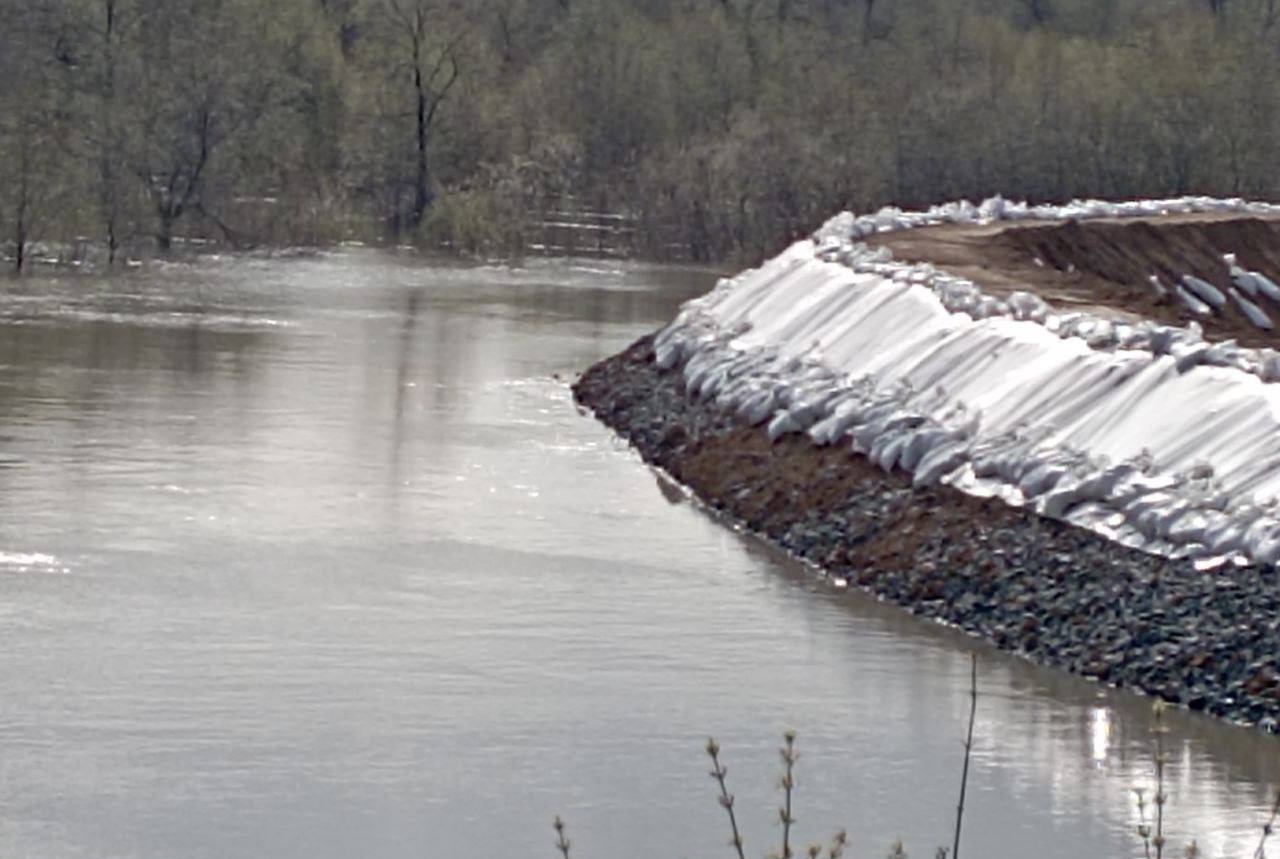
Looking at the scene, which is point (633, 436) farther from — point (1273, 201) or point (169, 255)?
point (1273, 201)

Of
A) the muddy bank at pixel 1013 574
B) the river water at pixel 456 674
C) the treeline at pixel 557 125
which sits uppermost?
the treeline at pixel 557 125

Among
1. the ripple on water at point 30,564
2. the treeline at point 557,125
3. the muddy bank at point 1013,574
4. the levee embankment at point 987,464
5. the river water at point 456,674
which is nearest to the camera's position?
the river water at point 456,674

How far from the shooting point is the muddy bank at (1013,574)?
1316 centimetres

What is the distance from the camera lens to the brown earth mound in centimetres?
2538

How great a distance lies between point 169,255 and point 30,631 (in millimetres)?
25734

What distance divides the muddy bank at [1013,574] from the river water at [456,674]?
0.26 meters

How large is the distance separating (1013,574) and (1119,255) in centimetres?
1537

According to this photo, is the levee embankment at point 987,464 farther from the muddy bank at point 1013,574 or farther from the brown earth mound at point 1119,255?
the brown earth mound at point 1119,255

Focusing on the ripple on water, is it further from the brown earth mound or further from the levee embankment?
the brown earth mound

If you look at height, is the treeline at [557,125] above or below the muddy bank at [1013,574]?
above

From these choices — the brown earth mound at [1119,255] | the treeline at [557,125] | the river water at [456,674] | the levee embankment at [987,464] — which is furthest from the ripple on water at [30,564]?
the treeline at [557,125]

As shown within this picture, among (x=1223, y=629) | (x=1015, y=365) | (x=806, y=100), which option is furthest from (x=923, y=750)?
(x=806, y=100)

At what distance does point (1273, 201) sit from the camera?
45781 millimetres

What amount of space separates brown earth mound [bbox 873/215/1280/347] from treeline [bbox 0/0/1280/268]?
1221 cm
